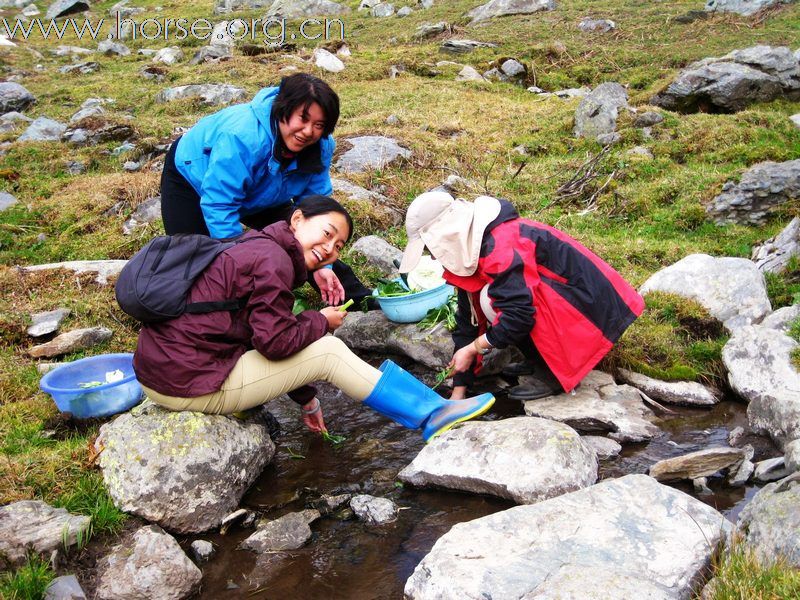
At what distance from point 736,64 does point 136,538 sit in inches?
516

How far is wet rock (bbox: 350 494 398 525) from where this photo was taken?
151 inches

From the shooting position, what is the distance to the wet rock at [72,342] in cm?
550

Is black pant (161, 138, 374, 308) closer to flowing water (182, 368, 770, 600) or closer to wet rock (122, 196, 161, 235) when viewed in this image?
flowing water (182, 368, 770, 600)

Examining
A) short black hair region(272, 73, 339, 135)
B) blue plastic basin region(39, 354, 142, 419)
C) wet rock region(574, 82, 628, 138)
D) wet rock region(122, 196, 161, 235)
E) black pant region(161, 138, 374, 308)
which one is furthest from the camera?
wet rock region(574, 82, 628, 138)

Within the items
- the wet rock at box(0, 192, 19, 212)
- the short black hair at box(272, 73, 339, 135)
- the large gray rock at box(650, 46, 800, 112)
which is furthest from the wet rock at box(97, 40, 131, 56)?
the short black hair at box(272, 73, 339, 135)

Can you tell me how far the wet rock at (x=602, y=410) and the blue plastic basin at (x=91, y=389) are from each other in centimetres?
281

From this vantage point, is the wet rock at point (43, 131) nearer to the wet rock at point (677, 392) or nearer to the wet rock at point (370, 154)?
the wet rock at point (370, 154)

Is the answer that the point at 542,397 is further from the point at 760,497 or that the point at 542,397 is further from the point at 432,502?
the point at 760,497

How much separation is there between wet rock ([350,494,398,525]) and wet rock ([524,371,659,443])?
137 centimetres

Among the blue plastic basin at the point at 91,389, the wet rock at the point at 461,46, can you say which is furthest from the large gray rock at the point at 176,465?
the wet rock at the point at 461,46

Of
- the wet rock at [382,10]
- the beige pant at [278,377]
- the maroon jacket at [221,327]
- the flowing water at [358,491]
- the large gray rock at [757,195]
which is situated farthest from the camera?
the wet rock at [382,10]

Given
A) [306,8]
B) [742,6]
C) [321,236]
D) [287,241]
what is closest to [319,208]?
[321,236]

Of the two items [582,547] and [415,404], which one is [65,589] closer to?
[415,404]

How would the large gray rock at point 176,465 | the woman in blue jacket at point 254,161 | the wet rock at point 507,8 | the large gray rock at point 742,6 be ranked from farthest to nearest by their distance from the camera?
the wet rock at point 507,8
the large gray rock at point 742,6
the woman in blue jacket at point 254,161
the large gray rock at point 176,465
